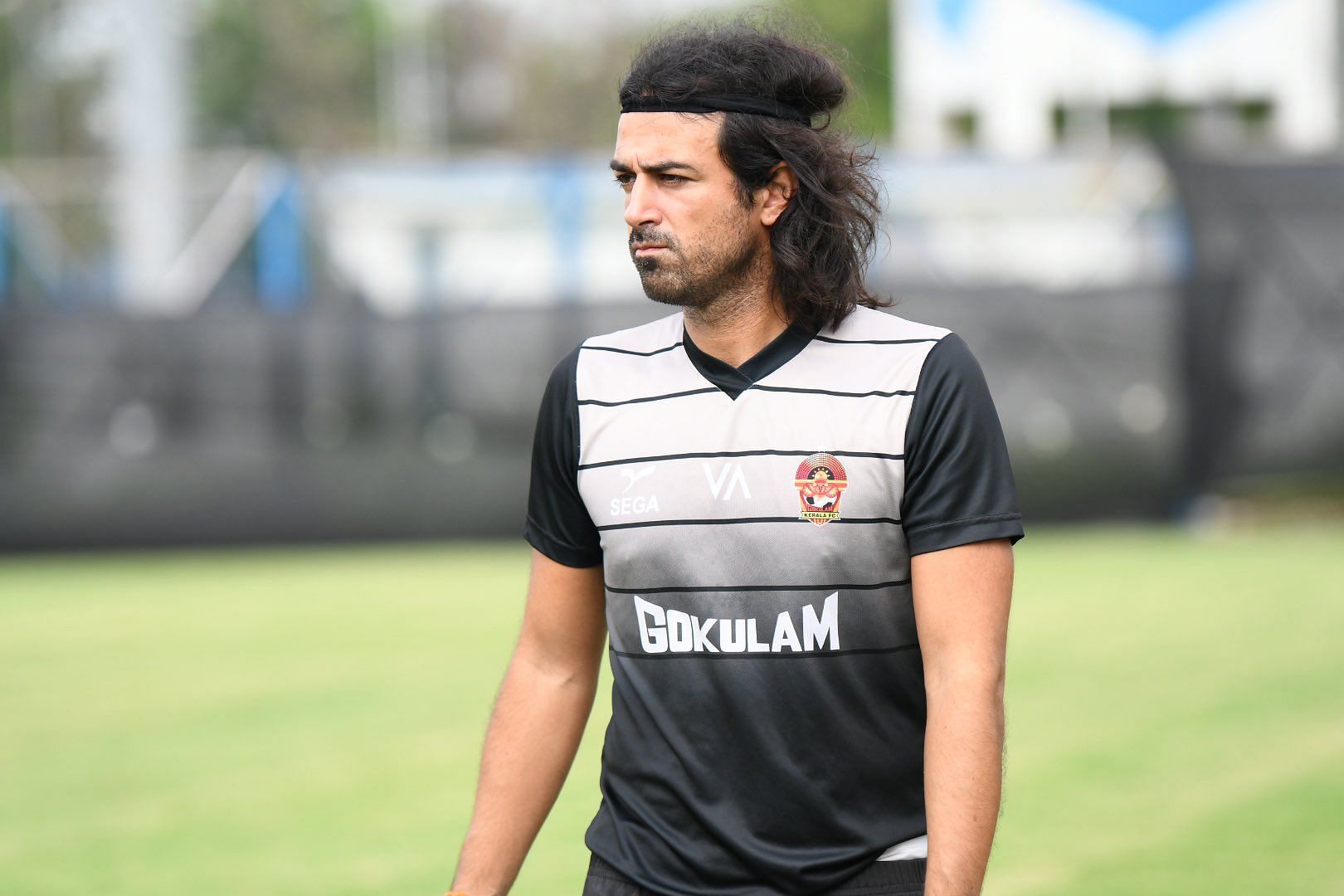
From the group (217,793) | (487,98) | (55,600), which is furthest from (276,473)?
(487,98)

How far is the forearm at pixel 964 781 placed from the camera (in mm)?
2656

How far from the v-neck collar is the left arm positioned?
412 millimetres

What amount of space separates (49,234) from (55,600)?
748 centimetres

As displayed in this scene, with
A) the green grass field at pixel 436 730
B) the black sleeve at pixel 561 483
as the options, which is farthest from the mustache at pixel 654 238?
the green grass field at pixel 436 730

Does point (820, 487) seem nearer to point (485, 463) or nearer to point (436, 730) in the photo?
point (436, 730)

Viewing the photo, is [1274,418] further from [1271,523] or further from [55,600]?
[55,600]

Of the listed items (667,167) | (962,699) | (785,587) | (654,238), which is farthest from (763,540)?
(667,167)

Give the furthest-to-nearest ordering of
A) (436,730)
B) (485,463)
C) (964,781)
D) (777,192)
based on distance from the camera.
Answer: (485,463) < (436,730) < (777,192) < (964,781)

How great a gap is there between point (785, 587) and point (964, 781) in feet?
1.35

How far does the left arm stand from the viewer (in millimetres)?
2664

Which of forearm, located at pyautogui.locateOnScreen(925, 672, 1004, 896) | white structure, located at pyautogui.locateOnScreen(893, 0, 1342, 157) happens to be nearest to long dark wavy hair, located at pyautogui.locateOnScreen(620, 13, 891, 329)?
forearm, located at pyautogui.locateOnScreen(925, 672, 1004, 896)

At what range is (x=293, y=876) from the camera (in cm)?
581

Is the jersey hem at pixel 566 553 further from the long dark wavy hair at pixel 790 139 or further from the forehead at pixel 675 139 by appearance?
the forehead at pixel 675 139

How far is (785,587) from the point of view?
2848 mm
